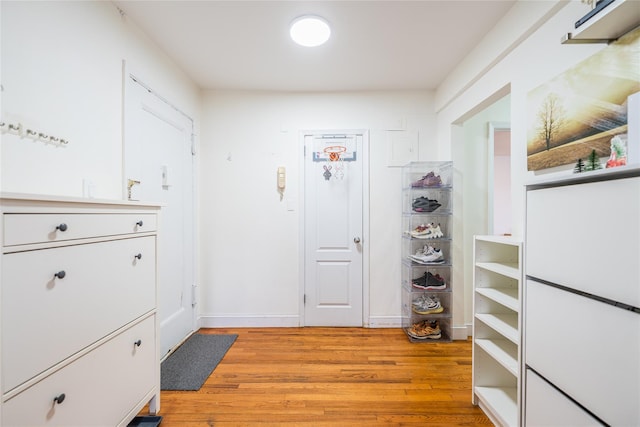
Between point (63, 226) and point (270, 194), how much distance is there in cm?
200

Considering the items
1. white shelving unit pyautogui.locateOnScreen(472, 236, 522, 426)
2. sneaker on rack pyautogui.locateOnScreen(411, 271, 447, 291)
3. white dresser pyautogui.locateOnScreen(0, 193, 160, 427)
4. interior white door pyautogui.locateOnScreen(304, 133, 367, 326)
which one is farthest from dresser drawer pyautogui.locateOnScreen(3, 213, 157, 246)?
sneaker on rack pyautogui.locateOnScreen(411, 271, 447, 291)

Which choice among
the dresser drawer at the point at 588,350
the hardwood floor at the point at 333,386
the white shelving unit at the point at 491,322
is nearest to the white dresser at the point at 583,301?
the dresser drawer at the point at 588,350

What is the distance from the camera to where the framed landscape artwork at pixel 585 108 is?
3.55ft

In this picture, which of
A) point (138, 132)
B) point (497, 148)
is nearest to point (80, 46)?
point (138, 132)

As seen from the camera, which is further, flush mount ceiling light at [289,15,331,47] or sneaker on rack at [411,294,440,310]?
sneaker on rack at [411,294,440,310]

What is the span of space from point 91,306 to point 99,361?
0.26 metres

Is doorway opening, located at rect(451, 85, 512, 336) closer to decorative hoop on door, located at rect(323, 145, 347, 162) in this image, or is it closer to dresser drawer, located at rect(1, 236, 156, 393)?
decorative hoop on door, located at rect(323, 145, 347, 162)

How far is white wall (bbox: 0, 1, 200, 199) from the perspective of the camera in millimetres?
1153

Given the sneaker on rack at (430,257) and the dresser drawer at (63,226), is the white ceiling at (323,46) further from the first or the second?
the sneaker on rack at (430,257)

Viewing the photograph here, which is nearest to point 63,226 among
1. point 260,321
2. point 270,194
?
point 270,194

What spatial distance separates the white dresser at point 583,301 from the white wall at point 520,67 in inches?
16.0

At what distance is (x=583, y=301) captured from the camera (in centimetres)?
93

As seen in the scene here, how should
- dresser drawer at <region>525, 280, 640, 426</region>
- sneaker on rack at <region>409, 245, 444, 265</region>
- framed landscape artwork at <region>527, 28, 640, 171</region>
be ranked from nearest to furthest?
dresser drawer at <region>525, 280, 640, 426</region>, framed landscape artwork at <region>527, 28, 640, 171</region>, sneaker on rack at <region>409, 245, 444, 265</region>

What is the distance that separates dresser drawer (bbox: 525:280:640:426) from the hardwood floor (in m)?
0.83
